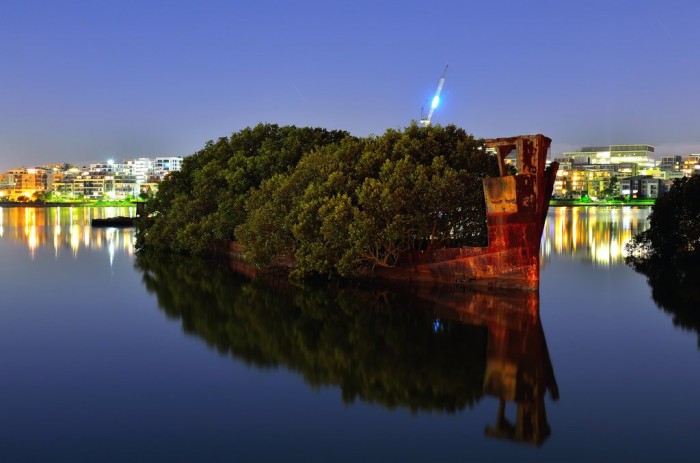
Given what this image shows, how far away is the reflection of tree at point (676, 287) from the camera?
2687 centimetres

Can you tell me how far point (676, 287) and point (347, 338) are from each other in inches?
750

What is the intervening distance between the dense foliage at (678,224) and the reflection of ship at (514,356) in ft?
62.3

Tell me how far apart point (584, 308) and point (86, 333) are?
19863 millimetres

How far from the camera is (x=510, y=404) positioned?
16.3 m

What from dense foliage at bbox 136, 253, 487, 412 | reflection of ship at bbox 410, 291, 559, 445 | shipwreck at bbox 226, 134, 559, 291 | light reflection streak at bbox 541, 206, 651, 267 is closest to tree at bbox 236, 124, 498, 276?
shipwreck at bbox 226, 134, 559, 291

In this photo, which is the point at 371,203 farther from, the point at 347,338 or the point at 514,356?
the point at 514,356

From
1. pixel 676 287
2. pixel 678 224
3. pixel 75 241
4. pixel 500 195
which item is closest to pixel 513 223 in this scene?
pixel 500 195

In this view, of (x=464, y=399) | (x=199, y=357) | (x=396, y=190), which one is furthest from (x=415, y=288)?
(x=464, y=399)

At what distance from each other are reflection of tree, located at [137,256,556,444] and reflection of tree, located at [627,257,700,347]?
5.69 meters

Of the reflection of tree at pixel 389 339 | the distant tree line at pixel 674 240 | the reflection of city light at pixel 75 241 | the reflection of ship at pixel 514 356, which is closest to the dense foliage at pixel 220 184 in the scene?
the reflection of city light at pixel 75 241

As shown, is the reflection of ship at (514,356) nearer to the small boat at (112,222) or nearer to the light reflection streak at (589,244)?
the light reflection streak at (589,244)

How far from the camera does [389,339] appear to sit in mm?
22766

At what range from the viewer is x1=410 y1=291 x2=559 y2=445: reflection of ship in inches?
596

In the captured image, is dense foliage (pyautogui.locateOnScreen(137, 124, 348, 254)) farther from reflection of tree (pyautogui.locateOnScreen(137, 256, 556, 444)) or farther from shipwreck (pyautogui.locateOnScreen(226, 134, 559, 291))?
shipwreck (pyautogui.locateOnScreen(226, 134, 559, 291))
